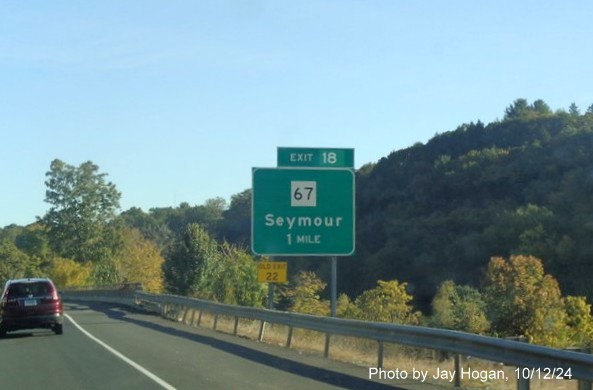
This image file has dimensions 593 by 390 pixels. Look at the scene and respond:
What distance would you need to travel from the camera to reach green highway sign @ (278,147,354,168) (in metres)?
21.5

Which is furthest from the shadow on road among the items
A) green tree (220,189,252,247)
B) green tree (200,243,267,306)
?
green tree (220,189,252,247)

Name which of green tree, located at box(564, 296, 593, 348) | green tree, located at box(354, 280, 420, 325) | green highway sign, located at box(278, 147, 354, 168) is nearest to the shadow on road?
green highway sign, located at box(278, 147, 354, 168)

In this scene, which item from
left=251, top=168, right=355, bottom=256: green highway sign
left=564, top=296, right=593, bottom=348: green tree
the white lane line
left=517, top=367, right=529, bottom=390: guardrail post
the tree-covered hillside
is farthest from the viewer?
the tree-covered hillside

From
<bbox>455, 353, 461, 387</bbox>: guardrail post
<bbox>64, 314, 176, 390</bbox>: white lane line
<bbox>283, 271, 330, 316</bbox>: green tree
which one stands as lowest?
<bbox>64, 314, 176, 390</bbox>: white lane line

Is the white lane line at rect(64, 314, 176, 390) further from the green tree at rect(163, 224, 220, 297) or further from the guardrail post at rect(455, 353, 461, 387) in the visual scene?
the green tree at rect(163, 224, 220, 297)

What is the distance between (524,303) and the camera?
43.6m

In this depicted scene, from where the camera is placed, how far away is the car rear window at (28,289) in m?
23.5

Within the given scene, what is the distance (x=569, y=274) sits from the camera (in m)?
63.2

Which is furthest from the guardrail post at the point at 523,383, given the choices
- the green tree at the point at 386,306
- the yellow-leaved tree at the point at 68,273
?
the yellow-leaved tree at the point at 68,273

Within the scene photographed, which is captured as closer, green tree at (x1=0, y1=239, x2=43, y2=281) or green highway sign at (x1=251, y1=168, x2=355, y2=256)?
green highway sign at (x1=251, y1=168, x2=355, y2=256)

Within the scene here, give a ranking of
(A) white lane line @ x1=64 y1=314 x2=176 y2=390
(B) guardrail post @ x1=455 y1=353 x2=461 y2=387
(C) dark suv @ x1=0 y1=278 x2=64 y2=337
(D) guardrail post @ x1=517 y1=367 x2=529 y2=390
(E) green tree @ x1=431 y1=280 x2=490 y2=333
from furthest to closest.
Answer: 1. (E) green tree @ x1=431 y1=280 x2=490 y2=333
2. (C) dark suv @ x1=0 y1=278 x2=64 y2=337
3. (A) white lane line @ x1=64 y1=314 x2=176 y2=390
4. (B) guardrail post @ x1=455 y1=353 x2=461 y2=387
5. (D) guardrail post @ x1=517 y1=367 x2=529 y2=390

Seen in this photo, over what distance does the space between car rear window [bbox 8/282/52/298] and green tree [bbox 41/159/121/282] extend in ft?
253

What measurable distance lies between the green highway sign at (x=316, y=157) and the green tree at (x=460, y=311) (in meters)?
15.9

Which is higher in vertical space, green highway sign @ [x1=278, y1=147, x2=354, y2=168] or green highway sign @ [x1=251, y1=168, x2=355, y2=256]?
green highway sign @ [x1=278, y1=147, x2=354, y2=168]
